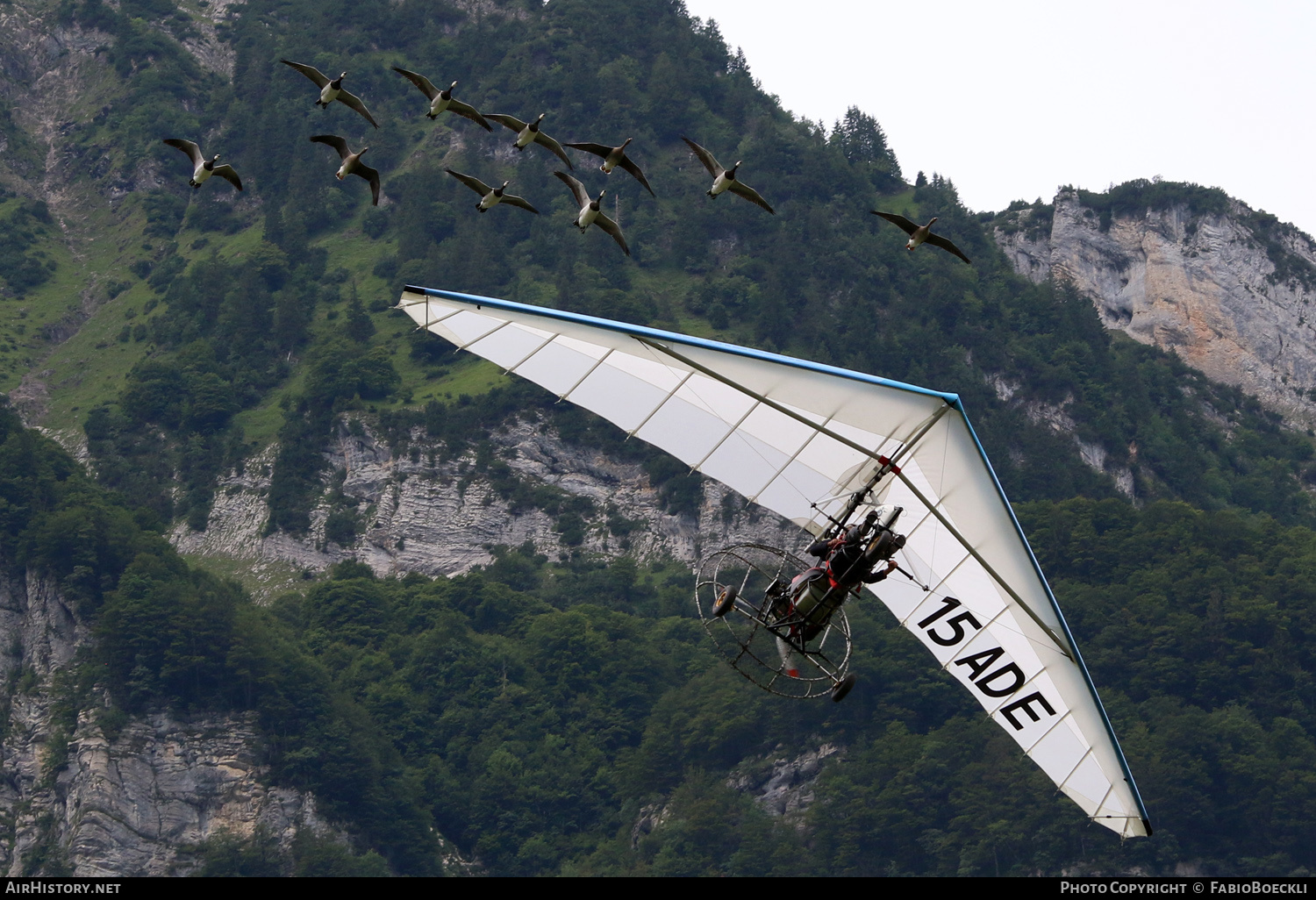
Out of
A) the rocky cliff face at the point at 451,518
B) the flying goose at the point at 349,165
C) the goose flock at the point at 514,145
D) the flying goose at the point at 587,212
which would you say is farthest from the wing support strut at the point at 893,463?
the rocky cliff face at the point at 451,518

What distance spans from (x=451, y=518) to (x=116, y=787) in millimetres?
54429

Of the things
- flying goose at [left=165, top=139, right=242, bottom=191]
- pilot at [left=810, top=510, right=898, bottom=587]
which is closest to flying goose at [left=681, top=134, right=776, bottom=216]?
flying goose at [left=165, top=139, right=242, bottom=191]

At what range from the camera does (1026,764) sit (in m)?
141

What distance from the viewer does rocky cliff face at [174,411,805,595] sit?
583 ft

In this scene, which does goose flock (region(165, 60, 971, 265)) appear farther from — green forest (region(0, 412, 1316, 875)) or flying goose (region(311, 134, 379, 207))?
green forest (region(0, 412, 1316, 875))

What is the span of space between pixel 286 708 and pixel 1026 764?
192ft

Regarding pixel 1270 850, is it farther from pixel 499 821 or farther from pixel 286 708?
pixel 286 708

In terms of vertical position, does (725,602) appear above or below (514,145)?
below

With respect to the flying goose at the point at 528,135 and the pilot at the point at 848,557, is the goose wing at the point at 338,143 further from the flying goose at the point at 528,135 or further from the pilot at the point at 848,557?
the pilot at the point at 848,557

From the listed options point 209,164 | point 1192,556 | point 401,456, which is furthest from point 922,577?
point 401,456

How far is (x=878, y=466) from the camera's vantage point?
36.0 m

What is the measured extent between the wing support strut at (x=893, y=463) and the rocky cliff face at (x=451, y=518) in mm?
136644

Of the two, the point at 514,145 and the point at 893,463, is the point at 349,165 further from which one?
the point at 893,463

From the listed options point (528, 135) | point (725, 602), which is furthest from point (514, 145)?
point (725, 602)
